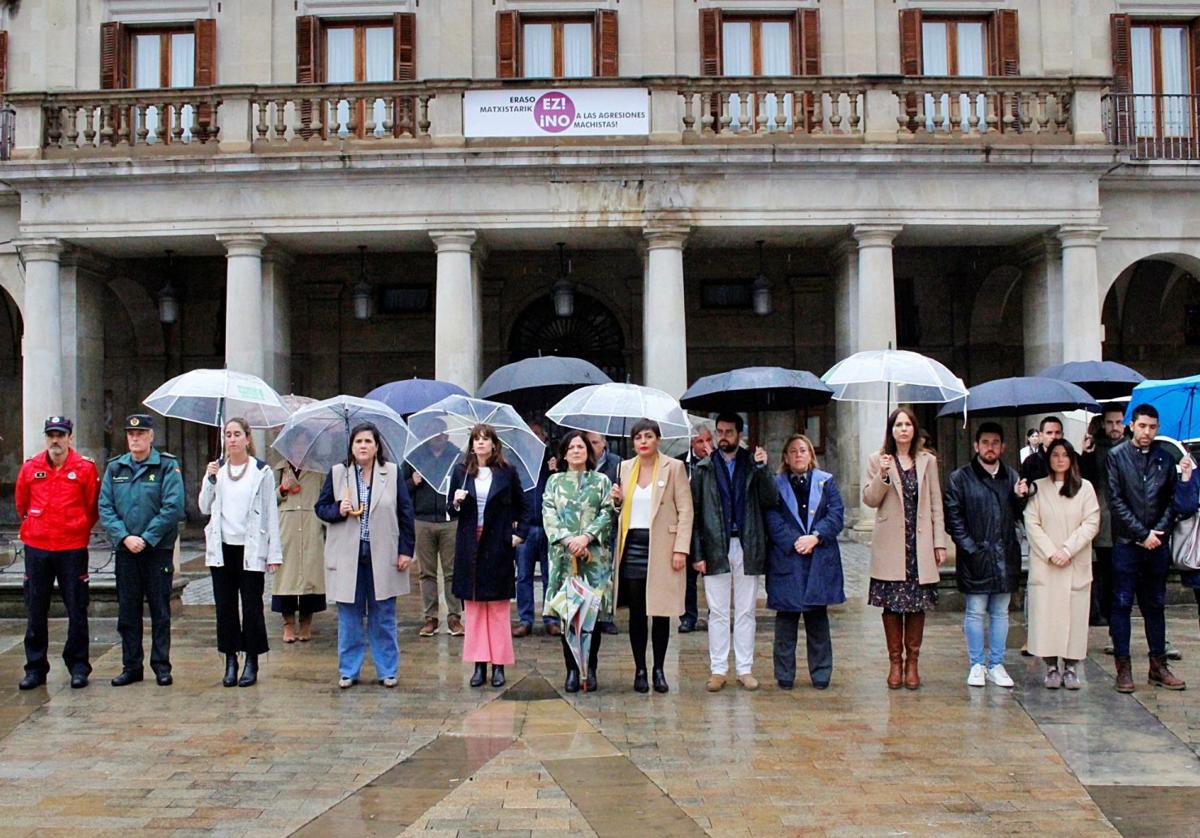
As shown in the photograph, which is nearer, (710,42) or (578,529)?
(578,529)

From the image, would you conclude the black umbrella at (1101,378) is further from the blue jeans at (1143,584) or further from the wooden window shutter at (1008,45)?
the wooden window shutter at (1008,45)

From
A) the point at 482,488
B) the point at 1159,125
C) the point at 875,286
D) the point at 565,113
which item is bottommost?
the point at 482,488

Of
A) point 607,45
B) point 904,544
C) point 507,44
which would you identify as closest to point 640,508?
point 904,544

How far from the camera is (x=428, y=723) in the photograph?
24.1ft

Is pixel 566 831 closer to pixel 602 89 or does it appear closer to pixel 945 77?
pixel 602 89

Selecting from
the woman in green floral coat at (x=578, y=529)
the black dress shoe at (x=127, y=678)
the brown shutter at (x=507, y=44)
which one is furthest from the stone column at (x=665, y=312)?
the black dress shoe at (x=127, y=678)

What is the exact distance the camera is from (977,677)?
825 cm

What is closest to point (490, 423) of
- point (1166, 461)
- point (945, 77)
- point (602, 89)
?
point (1166, 461)

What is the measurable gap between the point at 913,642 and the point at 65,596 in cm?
629

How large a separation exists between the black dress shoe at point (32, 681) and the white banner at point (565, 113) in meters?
11.2

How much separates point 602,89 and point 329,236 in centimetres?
A: 484

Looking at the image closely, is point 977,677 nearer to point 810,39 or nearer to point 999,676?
point 999,676

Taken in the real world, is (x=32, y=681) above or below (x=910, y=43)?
below

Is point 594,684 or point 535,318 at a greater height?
point 535,318
